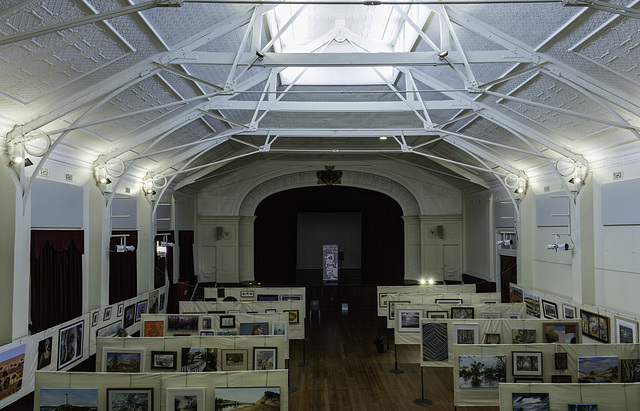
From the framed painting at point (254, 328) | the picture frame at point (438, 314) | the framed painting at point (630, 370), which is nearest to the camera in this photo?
the framed painting at point (630, 370)

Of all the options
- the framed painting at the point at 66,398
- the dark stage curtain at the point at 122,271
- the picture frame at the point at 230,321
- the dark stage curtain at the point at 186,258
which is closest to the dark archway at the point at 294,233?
the dark stage curtain at the point at 186,258

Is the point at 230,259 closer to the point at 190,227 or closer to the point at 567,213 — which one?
the point at 190,227

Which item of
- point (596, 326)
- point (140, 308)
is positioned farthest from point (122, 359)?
point (596, 326)

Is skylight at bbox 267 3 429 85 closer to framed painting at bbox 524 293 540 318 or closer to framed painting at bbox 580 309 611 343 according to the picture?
framed painting at bbox 580 309 611 343

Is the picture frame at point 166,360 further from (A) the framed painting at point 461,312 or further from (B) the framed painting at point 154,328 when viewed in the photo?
(A) the framed painting at point 461,312

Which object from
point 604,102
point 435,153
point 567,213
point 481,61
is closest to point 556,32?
point 481,61

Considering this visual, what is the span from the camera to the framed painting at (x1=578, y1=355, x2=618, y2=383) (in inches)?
271

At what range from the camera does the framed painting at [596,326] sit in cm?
960

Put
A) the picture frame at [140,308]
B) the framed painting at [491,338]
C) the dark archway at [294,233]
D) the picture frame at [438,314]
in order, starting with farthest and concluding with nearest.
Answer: the dark archway at [294,233] → the picture frame at [140,308] → the picture frame at [438,314] → the framed painting at [491,338]

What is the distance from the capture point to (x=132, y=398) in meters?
5.75

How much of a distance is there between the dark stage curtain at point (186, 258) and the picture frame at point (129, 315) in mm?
4958

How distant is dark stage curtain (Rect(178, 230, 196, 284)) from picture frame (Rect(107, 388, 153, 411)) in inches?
464

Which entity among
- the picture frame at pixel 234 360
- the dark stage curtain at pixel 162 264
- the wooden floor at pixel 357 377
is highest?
the dark stage curtain at pixel 162 264

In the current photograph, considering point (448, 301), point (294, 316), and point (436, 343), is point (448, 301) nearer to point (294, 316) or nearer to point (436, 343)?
point (436, 343)
